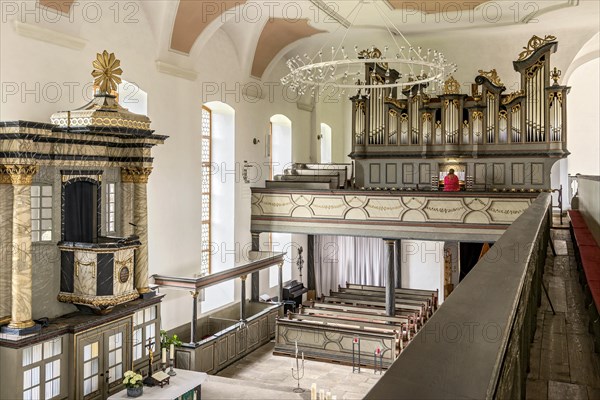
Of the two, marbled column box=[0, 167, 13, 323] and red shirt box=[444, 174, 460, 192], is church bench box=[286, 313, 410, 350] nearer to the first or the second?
red shirt box=[444, 174, 460, 192]

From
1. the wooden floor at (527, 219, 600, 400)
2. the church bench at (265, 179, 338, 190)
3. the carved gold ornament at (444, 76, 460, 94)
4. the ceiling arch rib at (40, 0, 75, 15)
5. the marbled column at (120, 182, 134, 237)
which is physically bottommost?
the wooden floor at (527, 219, 600, 400)

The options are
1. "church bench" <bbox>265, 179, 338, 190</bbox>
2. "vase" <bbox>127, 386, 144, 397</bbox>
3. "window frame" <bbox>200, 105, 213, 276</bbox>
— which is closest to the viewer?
"vase" <bbox>127, 386, 144, 397</bbox>

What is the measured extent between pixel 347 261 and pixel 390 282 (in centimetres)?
586

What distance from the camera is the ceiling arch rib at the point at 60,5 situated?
32.1ft

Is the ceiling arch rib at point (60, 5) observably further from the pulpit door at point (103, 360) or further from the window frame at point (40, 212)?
the pulpit door at point (103, 360)

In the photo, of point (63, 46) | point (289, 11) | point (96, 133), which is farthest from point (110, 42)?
point (289, 11)

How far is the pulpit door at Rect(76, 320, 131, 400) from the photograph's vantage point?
29.1 feet

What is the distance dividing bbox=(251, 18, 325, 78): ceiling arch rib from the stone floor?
26.9 ft

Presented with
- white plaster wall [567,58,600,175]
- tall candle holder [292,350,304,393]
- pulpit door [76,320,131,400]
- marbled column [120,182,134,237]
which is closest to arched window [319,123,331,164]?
white plaster wall [567,58,600,175]

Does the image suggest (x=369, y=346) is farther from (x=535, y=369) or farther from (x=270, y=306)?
(x=535, y=369)

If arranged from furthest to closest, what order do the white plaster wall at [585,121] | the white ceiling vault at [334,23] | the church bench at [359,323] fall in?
the white plaster wall at [585,121], the church bench at [359,323], the white ceiling vault at [334,23]

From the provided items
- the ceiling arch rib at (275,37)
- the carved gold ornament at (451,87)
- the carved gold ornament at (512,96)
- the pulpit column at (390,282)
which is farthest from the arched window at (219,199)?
the carved gold ornament at (512,96)

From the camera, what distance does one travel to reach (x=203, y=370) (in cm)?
1212

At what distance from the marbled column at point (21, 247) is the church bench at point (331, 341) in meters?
6.42
